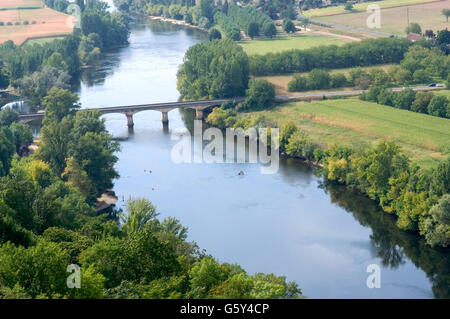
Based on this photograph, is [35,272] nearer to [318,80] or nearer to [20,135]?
[20,135]

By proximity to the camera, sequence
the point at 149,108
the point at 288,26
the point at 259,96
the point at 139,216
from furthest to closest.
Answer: the point at 288,26 < the point at 259,96 < the point at 149,108 < the point at 139,216

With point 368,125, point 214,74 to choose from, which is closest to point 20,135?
point 214,74

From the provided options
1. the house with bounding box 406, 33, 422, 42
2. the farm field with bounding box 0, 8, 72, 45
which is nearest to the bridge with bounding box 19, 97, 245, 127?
the house with bounding box 406, 33, 422, 42

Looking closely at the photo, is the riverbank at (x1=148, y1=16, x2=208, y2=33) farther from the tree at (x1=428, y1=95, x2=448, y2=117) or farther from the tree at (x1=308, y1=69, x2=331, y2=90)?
the tree at (x1=428, y1=95, x2=448, y2=117)

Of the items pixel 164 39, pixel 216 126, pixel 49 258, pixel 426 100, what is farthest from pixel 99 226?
pixel 164 39

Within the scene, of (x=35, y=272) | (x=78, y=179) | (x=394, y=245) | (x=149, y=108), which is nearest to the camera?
(x=35, y=272)

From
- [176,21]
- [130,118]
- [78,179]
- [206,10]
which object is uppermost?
[206,10]

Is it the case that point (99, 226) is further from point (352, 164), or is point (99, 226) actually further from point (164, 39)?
point (164, 39)

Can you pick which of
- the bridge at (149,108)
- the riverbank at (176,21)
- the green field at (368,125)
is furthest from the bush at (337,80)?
the riverbank at (176,21)
